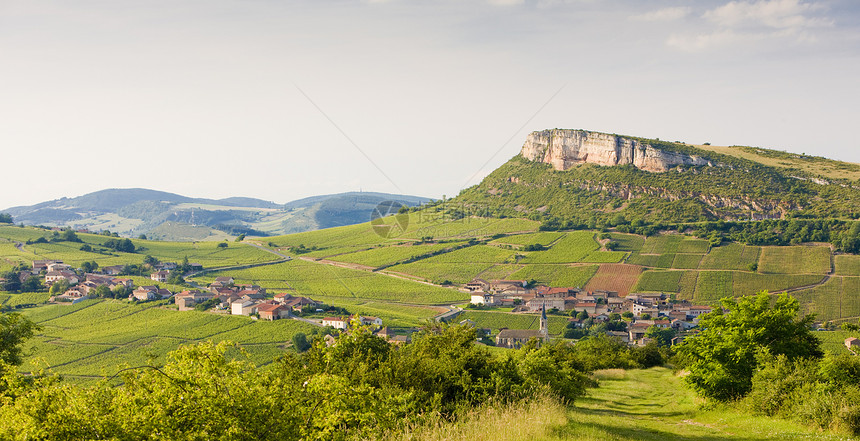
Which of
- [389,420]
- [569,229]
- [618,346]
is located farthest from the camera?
[569,229]

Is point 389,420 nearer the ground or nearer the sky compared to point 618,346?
nearer the sky

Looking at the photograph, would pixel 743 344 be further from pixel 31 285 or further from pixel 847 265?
pixel 31 285

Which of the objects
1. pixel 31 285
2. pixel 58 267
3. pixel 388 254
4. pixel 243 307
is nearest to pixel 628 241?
pixel 388 254

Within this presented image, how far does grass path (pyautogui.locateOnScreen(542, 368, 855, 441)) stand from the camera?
12.2m

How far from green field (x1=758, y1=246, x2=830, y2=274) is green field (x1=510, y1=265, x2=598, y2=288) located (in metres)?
25.8

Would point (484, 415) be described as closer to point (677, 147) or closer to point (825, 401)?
point (825, 401)

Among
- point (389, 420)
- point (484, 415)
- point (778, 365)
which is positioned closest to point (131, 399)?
point (389, 420)

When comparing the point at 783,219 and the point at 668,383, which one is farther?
the point at 783,219

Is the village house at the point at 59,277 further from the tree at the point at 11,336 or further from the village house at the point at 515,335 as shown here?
the tree at the point at 11,336

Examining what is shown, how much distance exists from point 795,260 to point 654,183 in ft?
169

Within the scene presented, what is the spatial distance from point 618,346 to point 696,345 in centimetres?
2951

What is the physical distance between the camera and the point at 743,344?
883 inches

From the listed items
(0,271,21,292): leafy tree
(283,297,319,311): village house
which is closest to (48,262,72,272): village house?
(0,271,21,292): leafy tree

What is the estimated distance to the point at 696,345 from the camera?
24.0m
